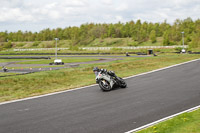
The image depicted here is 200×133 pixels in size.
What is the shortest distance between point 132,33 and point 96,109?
128020 mm

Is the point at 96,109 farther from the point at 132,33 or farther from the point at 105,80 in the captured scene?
the point at 132,33

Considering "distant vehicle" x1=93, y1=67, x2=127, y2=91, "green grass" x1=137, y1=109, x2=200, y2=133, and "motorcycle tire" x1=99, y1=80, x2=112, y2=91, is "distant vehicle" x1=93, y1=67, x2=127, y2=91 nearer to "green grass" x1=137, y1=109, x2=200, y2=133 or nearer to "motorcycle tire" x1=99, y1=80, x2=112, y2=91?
"motorcycle tire" x1=99, y1=80, x2=112, y2=91

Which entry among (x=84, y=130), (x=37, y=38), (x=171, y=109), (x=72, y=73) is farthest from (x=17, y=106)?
(x=37, y=38)

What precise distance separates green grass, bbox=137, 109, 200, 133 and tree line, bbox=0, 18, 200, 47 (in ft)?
242

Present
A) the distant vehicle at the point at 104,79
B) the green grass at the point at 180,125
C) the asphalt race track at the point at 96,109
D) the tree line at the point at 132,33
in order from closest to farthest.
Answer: the green grass at the point at 180,125
the asphalt race track at the point at 96,109
the distant vehicle at the point at 104,79
the tree line at the point at 132,33

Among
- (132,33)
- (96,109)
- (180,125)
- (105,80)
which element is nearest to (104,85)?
(105,80)

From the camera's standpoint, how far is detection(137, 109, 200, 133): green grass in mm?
7344

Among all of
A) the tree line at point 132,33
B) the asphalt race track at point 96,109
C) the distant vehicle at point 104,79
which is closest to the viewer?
the asphalt race track at point 96,109

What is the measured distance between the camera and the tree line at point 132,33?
349ft

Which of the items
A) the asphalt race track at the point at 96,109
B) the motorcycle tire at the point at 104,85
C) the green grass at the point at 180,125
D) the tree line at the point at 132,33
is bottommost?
the asphalt race track at the point at 96,109

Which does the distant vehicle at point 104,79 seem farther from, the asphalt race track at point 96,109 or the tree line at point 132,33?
the tree line at point 132,33

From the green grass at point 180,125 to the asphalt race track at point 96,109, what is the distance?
73 centimetres

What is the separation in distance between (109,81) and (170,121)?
275 inches

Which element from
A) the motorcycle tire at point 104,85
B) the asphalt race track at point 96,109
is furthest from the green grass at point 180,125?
the motorcycle tire at point 104,85
